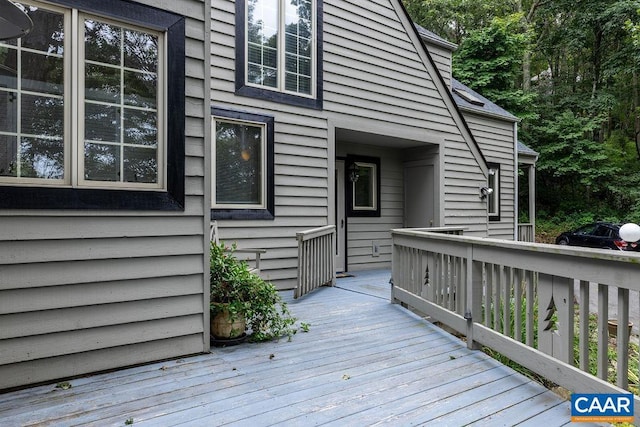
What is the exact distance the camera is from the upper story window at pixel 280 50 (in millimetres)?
5453

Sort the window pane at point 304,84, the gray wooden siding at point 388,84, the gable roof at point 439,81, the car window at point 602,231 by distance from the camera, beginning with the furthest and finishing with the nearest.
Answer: the car window at point 602,231, the gable roof at point 439,81, the gray wooden siding at point 388,84, the window pane at point 304,84

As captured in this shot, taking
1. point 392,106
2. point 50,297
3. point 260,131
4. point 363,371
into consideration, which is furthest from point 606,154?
point 50,297

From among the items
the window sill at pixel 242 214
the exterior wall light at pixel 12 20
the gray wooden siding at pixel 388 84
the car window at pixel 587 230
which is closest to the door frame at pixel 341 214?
the gray wooden siding at pixel 388 84

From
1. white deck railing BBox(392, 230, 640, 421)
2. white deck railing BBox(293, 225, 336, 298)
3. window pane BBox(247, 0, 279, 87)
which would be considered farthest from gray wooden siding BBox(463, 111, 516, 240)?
white deck railing BBox(392, 230, 640, 421)

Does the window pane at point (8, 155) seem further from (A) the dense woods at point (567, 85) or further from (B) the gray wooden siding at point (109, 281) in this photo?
(A) the dense woods at point (567, 85)

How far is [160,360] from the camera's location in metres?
3.03

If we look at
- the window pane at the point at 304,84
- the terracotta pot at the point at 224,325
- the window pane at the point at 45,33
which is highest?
the window pane at the point at 304,84

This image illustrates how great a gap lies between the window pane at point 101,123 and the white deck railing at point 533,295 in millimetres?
2907

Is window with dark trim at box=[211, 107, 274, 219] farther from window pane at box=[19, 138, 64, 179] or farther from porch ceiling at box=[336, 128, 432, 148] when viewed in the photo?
window pane at box=[19, 138, 64, 179]

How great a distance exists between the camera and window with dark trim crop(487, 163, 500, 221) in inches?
411

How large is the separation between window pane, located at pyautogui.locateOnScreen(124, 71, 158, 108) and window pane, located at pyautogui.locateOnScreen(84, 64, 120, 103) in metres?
0.07

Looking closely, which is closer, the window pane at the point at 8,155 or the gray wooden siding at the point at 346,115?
the window pane at the point at 8,155

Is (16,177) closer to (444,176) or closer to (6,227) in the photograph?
(6,227)

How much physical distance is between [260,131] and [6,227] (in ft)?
11.6
